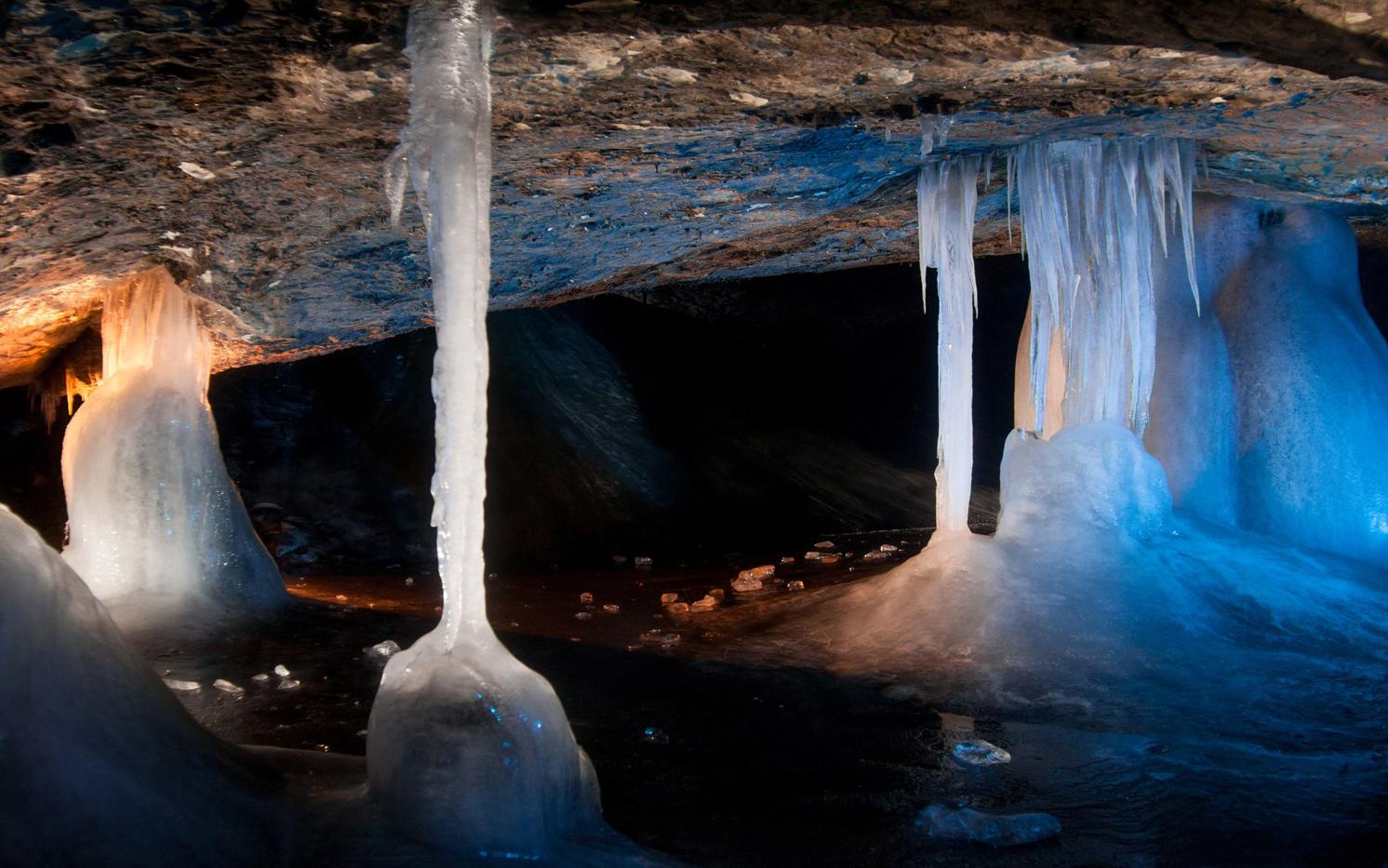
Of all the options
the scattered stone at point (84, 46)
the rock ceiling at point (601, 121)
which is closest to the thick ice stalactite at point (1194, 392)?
the rock ceiling at point (601, 121)

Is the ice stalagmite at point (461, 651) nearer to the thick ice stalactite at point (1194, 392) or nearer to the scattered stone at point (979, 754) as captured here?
the scattered stone at point (979, 754)

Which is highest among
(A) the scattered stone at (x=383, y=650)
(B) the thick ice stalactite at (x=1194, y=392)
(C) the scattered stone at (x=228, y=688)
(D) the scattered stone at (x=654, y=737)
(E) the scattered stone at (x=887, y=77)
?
(E) the scattered stone at (x=887, y=77)

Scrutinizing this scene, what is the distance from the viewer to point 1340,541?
20.3 ft

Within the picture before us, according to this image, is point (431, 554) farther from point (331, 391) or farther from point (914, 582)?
point (914, 582)

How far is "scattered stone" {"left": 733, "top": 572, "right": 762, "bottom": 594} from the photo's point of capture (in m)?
7.64

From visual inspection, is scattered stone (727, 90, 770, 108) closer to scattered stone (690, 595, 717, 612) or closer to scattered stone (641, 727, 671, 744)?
scattered stone (641, 727, 671, 744)

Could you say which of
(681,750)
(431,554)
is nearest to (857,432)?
(431,554)

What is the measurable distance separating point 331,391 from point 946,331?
8918mm

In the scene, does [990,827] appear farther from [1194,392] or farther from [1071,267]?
[1194,392]

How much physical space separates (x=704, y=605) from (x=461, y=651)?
408 cm

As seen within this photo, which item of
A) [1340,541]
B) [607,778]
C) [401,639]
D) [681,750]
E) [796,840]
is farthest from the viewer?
[1340,541]

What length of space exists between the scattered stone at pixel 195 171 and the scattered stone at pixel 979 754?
3.72 metres

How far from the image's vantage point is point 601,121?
4.06 meters

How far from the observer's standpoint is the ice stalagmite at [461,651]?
8.43 feet
